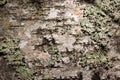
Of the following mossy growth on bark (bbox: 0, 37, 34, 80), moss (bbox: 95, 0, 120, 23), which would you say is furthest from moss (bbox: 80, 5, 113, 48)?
mossy growth on bark (bbox: 0, 37, 34, 80)

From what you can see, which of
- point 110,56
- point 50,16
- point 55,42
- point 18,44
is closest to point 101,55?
point 110,56

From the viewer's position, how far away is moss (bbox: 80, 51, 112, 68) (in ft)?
7.06

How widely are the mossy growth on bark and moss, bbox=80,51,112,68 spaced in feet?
1.35

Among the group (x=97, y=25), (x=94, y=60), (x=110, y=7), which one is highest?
(x=110, y=7)

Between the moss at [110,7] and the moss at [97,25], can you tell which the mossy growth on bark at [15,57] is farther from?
the moss at [110,7]

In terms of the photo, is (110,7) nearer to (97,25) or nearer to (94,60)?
(97,25)

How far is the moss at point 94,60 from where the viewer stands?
215 centimetres

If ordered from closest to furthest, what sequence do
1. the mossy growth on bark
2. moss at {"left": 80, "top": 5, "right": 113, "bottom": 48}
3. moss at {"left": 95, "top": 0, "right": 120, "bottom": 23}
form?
the mossy growth on bark, moss at {"left": 80, "top": 5, "right": 113, "bottom": 48}, moss at {"left": 95, "top": 0, "right": 120, "bottom": 23}

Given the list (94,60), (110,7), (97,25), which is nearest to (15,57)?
(94,60)

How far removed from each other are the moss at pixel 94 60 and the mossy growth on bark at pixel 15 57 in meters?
0.41

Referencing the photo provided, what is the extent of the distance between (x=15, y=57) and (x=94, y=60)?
61cm

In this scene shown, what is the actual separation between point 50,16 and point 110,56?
58 centimetres

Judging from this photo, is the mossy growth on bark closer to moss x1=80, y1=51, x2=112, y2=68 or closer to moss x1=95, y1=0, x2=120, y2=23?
moss x1=80, y1=51, x2=112, y2=68

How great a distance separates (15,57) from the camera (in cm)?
212
